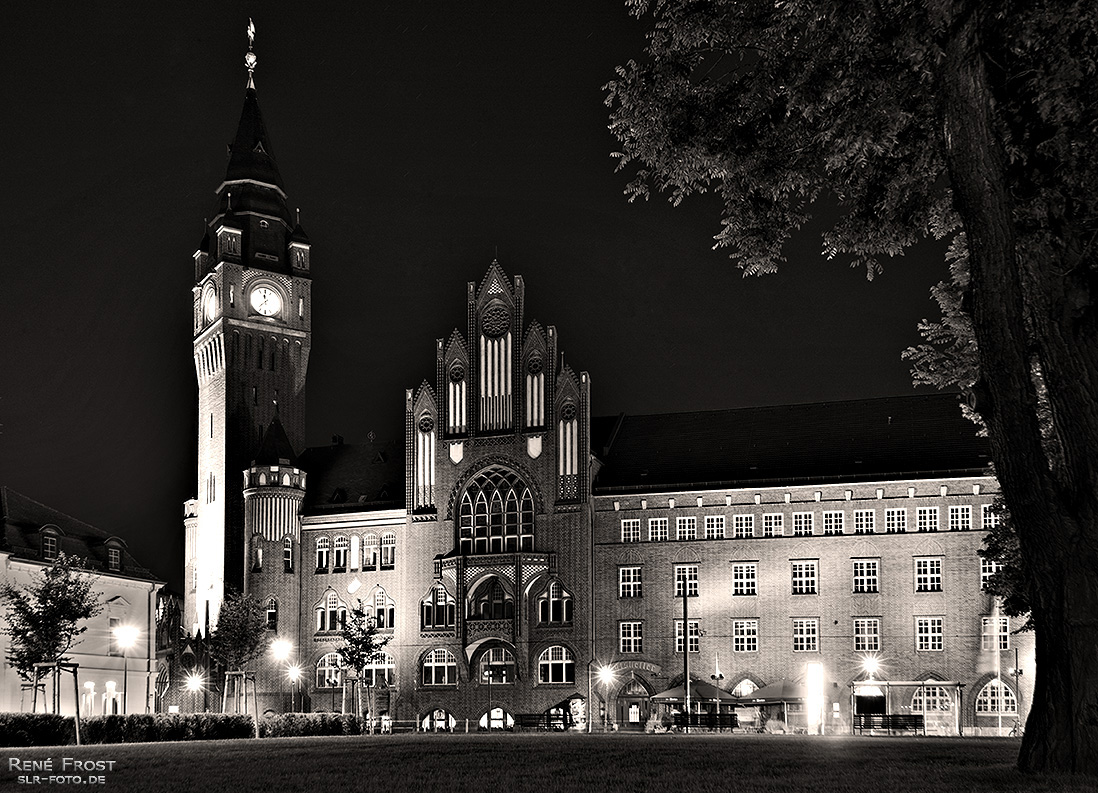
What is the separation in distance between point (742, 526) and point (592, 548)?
8706mm

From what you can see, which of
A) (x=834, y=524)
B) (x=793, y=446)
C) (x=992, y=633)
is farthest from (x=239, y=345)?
(x=992, y=633)

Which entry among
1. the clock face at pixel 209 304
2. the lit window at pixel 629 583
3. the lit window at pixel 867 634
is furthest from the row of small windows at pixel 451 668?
the clock face at pixel 209 304

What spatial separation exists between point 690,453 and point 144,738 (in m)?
45.9

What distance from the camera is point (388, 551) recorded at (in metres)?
89.0

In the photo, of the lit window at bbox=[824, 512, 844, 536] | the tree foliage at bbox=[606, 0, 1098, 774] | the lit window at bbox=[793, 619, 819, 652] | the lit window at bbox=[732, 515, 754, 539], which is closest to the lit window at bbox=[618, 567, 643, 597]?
the lit window at bbox=[732, 515, 754, 539]

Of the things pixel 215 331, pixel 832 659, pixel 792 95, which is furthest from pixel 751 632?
pixel 792 95

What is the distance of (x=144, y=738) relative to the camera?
4572 cm

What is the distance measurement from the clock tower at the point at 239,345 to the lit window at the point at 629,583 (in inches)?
848

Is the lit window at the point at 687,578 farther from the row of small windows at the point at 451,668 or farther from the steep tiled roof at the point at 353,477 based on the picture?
the steep tiled roof at the point at 353,477

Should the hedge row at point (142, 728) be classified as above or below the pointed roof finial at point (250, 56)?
below

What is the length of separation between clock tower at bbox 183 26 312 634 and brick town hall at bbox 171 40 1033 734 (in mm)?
271

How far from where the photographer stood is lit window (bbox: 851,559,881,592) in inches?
3100

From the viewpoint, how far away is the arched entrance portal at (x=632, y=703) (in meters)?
80.1

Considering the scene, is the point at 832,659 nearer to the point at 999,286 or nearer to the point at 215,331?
the point at 215,331
